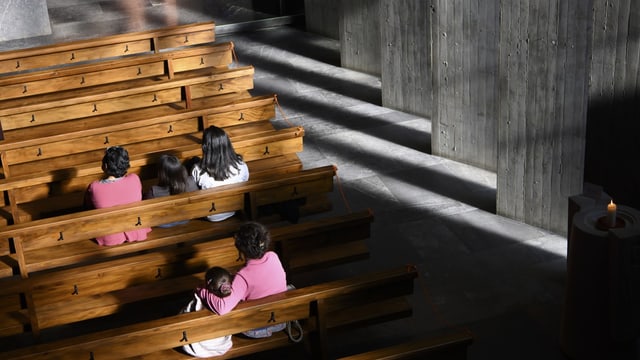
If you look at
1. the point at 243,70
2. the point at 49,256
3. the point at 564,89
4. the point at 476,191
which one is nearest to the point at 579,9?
the point at 564,89

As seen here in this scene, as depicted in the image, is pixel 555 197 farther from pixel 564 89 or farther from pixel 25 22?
pixel 25 22

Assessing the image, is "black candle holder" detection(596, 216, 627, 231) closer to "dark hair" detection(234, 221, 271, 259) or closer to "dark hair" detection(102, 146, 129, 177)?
"dark hair" detection(234, 221, 271, 259)

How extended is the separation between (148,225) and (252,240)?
144 cm

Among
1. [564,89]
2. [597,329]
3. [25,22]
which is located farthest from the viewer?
[25,22]

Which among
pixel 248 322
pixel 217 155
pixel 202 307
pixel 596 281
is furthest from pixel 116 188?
pixel 596 281

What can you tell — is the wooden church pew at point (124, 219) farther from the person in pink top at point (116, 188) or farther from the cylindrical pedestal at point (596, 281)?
the cylindrical pedestal at point (596, 281)

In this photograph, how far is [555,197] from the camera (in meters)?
7.89

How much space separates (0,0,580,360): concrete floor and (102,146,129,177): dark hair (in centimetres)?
193

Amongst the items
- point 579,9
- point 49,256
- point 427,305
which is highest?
point 579,9

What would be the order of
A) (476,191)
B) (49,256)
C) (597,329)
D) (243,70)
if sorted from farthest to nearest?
(243,70) → (476,191) → (49,256) → (597,329)

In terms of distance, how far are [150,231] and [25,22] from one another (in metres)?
7.28

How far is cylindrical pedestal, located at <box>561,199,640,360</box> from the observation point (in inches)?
231

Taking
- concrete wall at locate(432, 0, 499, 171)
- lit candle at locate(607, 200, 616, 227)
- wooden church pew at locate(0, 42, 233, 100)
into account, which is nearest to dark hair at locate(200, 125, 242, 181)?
concrete wall at locate(432, 0, 499, 171)

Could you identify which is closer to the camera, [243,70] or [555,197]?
[555,197]
